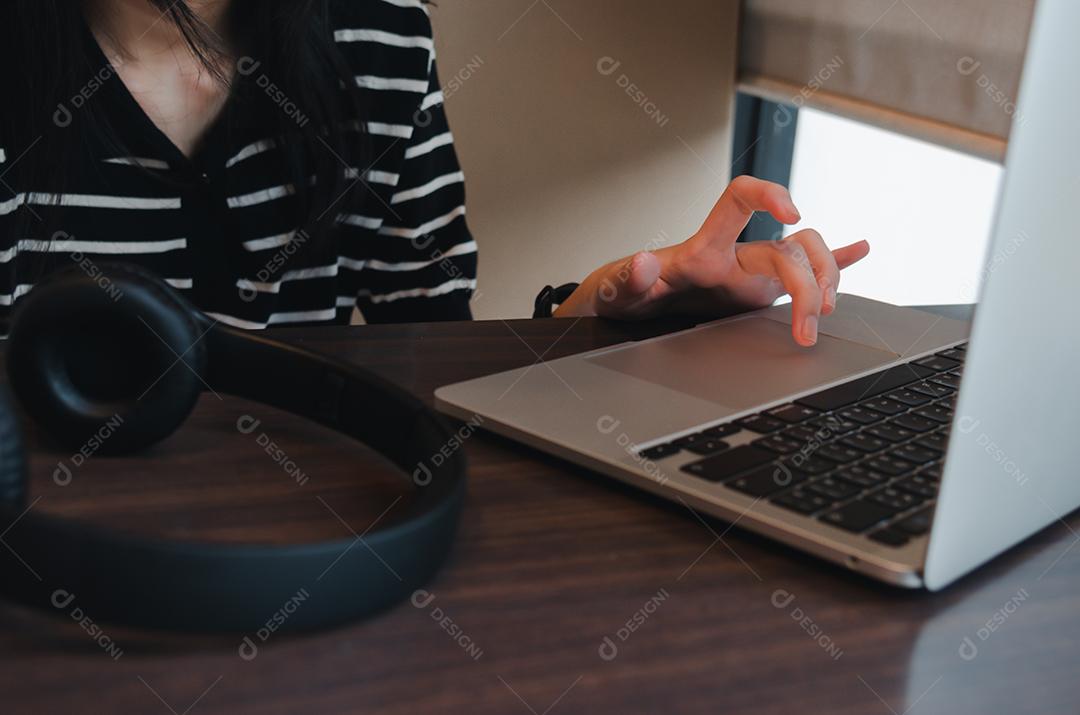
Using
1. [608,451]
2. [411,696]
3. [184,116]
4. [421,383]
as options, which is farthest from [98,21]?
[411,696]

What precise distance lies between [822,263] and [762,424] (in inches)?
9.6

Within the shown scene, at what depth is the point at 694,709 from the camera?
0.33 meters

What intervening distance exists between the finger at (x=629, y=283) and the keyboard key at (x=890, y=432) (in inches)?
10.6

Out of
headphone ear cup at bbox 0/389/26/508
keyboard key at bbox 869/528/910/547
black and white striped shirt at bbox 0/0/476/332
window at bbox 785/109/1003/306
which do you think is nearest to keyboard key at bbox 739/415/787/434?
keyboard key at bbox 869/528/910/547

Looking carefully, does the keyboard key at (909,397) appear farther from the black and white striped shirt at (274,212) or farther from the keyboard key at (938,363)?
the black and white striped shirt at (274,212)

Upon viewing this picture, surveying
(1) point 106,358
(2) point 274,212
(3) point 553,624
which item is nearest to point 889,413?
(3) point 553,624

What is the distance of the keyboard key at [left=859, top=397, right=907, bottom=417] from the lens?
0.55m

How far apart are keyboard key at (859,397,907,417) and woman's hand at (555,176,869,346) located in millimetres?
154

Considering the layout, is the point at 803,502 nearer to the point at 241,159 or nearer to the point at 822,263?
the point at 822,263

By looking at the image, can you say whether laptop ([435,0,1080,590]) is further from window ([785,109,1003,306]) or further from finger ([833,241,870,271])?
window ([785,109,1003,306])

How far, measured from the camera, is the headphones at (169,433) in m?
0.33

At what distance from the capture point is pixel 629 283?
79 cm

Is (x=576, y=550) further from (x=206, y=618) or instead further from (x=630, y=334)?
(x=630, y=334)

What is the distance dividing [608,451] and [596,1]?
5.33 feet
